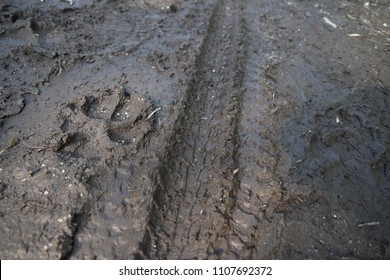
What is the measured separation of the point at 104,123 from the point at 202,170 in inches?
43.3

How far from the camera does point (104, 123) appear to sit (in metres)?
3.20

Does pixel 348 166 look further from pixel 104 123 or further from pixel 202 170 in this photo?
Answer: pixel 104 123

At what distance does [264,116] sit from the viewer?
346 cm

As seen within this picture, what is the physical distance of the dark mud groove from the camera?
2.54 metres

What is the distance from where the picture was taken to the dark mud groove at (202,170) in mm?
2545

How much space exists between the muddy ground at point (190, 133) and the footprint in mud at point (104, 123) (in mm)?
15

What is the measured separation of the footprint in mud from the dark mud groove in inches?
15.1

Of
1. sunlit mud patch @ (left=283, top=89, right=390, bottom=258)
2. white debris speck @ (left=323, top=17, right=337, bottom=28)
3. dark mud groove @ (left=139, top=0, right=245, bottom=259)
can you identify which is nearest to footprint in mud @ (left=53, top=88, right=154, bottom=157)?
dark mud groove @ (left=139, top=0, right=245, bottom=259)

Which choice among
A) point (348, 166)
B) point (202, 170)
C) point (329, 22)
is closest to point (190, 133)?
point (202, 170)

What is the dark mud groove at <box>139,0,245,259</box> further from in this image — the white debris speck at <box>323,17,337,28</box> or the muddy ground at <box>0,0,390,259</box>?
the white debris speck at <box>323,17,337,28</box>

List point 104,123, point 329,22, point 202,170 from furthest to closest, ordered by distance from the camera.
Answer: point 329,22, point 104,123, point 202,170
